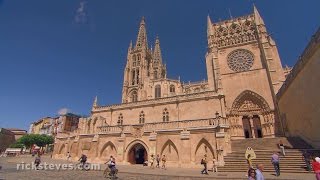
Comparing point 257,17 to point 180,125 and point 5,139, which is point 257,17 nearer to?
point 180,125

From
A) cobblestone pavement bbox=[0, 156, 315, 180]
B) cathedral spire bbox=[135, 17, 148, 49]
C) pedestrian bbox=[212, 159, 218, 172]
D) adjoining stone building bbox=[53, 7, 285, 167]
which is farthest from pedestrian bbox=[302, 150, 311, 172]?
cathedral spire bbox=[135, 17, 148, 49]

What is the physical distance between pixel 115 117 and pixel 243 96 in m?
21.3

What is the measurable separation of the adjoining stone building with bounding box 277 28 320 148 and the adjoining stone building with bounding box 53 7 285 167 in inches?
228

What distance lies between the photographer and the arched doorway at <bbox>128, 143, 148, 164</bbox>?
23.1 m

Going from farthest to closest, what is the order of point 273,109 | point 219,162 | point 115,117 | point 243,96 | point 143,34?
1. point 143,34
2. point 115,117
3. point 243,96
4. point 273,109
5. point 219,162

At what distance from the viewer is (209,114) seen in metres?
27.8

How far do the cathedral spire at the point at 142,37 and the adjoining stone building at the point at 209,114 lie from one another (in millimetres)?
32301

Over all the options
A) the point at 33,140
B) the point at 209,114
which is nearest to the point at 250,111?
the point at 209,114

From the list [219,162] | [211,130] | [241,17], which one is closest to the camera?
[219,162]

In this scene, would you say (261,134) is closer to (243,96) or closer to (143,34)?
(243,96)

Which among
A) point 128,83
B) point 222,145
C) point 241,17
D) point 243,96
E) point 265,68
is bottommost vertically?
point 222,145

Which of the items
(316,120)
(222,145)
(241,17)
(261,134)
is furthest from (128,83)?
(316,120)

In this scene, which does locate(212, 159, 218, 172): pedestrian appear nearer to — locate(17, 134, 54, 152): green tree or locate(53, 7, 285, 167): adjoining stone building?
locate(53, 7, 285, 167): adjoining stone building

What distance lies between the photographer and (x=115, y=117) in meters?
33.5
